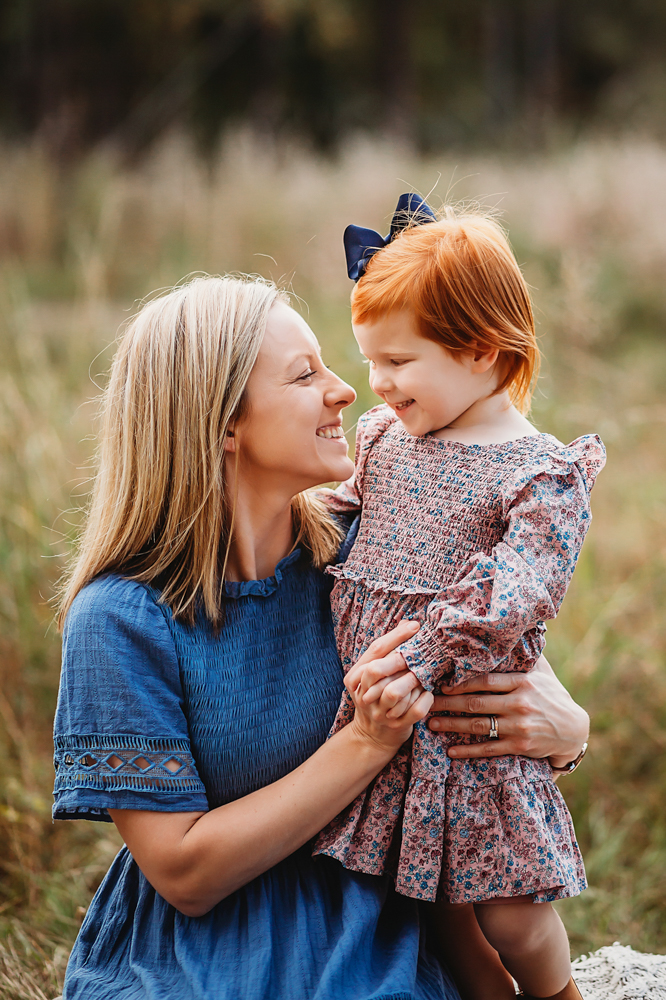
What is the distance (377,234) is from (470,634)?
77 centimetres

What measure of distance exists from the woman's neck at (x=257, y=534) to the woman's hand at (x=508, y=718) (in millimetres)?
413

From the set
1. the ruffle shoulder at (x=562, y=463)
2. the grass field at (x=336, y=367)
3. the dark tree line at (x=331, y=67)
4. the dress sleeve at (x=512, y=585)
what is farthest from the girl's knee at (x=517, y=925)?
the dark tree line at (x=331, y=67)

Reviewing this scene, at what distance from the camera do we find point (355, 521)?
1.79 m

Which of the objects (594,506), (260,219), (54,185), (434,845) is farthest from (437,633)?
(54,185)

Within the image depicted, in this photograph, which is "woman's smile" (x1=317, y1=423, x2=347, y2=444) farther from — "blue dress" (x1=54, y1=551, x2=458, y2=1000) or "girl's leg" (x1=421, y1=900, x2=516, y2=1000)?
"girl's leg" (x1=421, y1=900, x2=516, y2=1000)

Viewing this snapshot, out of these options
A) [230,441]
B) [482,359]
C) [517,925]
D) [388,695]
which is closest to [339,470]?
[230,441]

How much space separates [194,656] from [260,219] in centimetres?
578

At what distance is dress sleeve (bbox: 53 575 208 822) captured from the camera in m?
1.37

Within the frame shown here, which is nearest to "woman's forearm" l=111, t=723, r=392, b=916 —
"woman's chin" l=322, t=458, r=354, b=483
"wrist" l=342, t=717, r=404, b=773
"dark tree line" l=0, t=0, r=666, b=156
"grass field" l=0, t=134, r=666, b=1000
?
"wrist" l=342, t=717, r=404, b=773

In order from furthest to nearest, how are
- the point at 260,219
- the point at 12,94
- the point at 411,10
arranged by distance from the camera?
the point at 411,10, the point at 12,94, the point at 260,219

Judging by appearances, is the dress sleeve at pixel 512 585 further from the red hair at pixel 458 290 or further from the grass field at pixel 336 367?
the grass field at pixel 336 367

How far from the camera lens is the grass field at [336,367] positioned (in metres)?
2.62

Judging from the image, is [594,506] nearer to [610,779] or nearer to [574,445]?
[610,779]

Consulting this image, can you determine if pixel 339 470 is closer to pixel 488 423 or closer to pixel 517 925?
pixel 488 423
